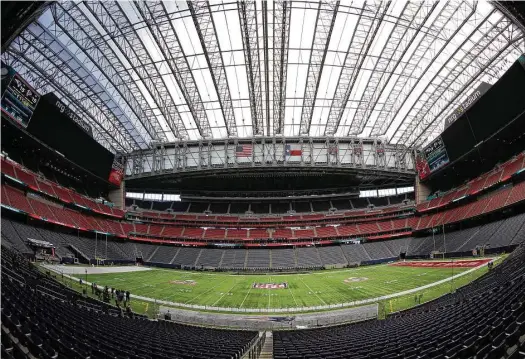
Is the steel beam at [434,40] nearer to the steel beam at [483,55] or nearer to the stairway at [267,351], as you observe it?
the steel beam at [483,55]

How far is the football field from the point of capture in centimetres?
3228

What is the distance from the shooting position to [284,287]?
42531mm

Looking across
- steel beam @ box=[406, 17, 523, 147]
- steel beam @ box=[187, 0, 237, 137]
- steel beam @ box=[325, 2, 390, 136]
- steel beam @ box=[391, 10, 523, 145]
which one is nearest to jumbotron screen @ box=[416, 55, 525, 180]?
steel beam @ box=[406, 17, 523, 147]

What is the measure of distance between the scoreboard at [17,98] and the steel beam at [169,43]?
51.0 feet

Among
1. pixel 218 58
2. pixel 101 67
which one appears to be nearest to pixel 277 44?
pixel 218 58

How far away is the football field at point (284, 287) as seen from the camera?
32.3 m

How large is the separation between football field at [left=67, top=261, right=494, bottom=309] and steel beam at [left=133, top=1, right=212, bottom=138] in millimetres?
26760

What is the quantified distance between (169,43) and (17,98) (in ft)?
61.5

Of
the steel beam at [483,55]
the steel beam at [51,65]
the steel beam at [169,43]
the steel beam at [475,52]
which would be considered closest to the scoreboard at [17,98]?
the steel beam at [51,65]

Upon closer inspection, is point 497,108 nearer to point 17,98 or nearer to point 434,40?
point 434,40

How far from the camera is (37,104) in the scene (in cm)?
4197

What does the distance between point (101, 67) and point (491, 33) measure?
4668 centimetres

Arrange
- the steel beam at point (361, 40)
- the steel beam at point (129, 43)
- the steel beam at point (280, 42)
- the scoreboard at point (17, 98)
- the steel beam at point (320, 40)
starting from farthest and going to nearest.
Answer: the steel beam at point (320, 40) → the steel beam at point (361, 40) → the scoreboard at point (17, 98) → the steel beam at point (280, 42) → the steel beam at point (129, 43)

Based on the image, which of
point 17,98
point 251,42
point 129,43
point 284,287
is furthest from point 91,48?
point 284,287
